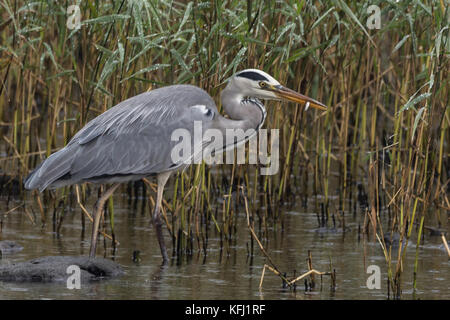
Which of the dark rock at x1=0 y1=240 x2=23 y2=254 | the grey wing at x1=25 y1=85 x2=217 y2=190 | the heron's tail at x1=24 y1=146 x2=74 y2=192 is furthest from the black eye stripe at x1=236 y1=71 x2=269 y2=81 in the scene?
the dark rock at x1=0 y1=240 x2=23 y2=254

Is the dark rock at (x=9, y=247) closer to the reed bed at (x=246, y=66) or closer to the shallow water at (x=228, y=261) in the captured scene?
the shallow water at (x=228, y=261)

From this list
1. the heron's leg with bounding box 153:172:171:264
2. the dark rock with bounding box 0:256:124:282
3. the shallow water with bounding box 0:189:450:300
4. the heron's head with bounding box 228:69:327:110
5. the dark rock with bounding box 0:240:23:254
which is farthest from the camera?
the dark rock with bounding box 0:240:23:254

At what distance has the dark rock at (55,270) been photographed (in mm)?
6125

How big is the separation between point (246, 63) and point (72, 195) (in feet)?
6.69

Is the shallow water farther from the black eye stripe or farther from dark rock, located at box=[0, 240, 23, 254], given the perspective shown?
the black eye stripe

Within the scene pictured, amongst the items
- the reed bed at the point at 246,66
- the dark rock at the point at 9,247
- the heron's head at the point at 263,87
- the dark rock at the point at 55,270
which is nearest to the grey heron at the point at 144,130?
the heron's head at the point at 263,87

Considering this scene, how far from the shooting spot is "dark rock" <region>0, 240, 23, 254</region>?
6988mm

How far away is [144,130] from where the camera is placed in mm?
6844

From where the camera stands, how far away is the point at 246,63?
24.0 ft

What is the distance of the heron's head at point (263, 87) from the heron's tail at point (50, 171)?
3.95 feet

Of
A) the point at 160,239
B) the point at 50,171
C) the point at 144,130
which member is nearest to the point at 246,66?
the point at 144,130

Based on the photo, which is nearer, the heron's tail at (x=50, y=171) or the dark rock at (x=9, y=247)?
the heron's tail at (x=50, y=171)
